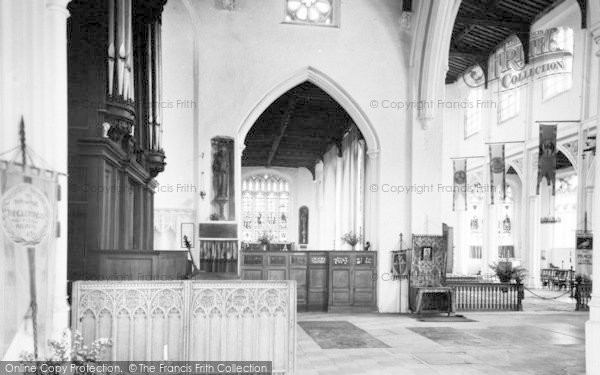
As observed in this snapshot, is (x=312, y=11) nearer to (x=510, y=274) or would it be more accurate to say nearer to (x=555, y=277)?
(x=510, y=274)

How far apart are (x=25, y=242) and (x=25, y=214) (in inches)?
7.7

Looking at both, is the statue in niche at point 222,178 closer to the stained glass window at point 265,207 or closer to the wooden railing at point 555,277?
the wooden railing at point 555,277

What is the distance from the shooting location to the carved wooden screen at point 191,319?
4.92 m

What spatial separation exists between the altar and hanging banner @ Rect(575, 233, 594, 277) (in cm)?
537

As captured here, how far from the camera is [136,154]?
9188 millimetres

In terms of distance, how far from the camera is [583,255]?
1448cm

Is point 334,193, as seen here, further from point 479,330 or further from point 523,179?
point 479,330

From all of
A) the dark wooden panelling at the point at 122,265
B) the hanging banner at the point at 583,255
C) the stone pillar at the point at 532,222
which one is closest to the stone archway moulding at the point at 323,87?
the hanging banner at the point at 583,255

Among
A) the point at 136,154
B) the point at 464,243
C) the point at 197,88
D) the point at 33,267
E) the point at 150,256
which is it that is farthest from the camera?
the point at 464,243

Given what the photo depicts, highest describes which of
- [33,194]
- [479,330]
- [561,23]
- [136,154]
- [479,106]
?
[561,23]

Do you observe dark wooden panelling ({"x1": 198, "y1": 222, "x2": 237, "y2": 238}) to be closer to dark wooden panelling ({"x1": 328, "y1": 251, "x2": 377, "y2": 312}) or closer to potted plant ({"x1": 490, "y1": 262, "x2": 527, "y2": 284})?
dark wooden panelling ({"x1": 328, "y1": 251, "x2": 377, "y2": 312})

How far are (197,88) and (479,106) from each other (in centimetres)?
1518

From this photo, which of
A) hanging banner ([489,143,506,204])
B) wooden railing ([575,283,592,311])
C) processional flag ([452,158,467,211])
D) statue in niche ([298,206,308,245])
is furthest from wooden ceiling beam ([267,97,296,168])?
wooden railing ([575,283,592,311])

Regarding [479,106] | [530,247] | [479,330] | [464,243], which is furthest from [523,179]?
[479,330]
